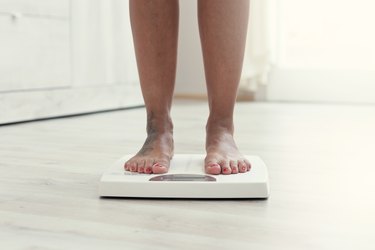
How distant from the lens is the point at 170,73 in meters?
1.38

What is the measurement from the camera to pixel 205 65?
135cm

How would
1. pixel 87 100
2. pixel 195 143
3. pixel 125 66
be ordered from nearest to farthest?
1. pixel 195 143
2. pixel 87 100
3. pixel 125 66

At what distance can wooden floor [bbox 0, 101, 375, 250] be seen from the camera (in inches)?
36.0

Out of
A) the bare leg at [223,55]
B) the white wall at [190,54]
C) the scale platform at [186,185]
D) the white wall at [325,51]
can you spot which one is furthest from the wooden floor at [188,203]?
the white wall at [190,54]

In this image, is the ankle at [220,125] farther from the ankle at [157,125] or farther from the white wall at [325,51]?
the white wall at [325,51]

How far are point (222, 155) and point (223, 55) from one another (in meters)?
0.22

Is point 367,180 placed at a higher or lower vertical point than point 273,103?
higher

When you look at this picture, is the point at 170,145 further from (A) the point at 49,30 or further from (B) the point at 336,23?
(B) the point at 336,23

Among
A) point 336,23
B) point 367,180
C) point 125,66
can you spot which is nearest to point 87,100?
point 125,66

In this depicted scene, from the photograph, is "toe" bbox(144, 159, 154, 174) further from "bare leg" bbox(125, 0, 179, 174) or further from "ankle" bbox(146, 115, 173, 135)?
"ankle" bbox(146, 115, 173, 135)

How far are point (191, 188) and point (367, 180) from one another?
1.44 ft

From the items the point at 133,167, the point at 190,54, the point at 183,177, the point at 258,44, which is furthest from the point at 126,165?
the point at 190,54

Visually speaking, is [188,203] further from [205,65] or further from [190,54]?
[190,54]

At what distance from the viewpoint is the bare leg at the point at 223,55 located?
1.30 m
